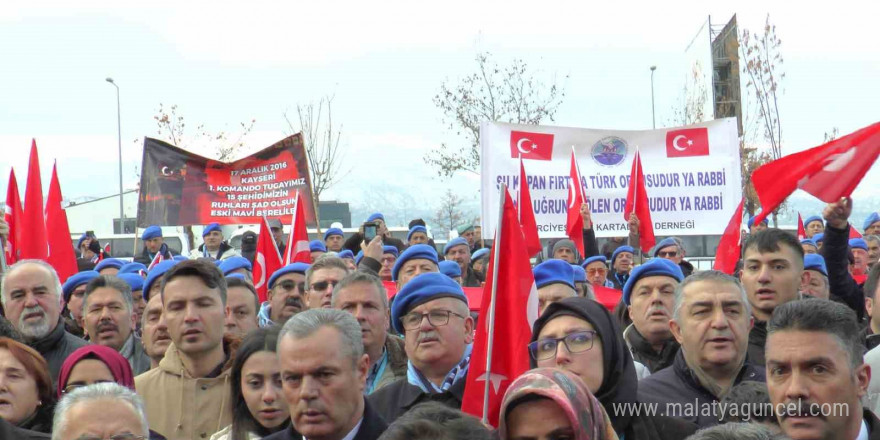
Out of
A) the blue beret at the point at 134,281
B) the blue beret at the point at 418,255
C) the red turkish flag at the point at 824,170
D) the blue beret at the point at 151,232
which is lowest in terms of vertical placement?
the blue beret at the point at 134,281

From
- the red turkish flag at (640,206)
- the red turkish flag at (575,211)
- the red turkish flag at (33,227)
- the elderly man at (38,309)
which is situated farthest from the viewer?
the red turkish flag at (575,211)

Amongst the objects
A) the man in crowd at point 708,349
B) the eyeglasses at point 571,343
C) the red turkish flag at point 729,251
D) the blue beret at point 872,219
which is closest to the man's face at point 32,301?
the eyeglasses at point 571,343

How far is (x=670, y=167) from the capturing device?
40.4 ft

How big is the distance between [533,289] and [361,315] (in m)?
1.36

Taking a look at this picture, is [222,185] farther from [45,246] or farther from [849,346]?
[849,346]

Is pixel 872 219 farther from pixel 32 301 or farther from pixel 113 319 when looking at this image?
A: pixel 32 301

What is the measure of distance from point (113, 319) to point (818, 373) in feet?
14.5

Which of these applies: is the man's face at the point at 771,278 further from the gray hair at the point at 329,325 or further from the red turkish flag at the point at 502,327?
the gray hair at the point at 329,325

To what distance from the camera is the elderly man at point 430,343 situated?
553cm

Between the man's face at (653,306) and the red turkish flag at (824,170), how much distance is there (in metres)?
0.90

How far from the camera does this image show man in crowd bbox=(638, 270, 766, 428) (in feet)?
17.6

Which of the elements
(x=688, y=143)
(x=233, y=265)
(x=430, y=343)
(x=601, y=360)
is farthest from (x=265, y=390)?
(x=688, y=143)

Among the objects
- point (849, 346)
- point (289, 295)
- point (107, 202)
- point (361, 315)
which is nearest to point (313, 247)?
point (289, 295)

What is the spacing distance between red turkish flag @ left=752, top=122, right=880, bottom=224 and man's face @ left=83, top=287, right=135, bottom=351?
3.91m
